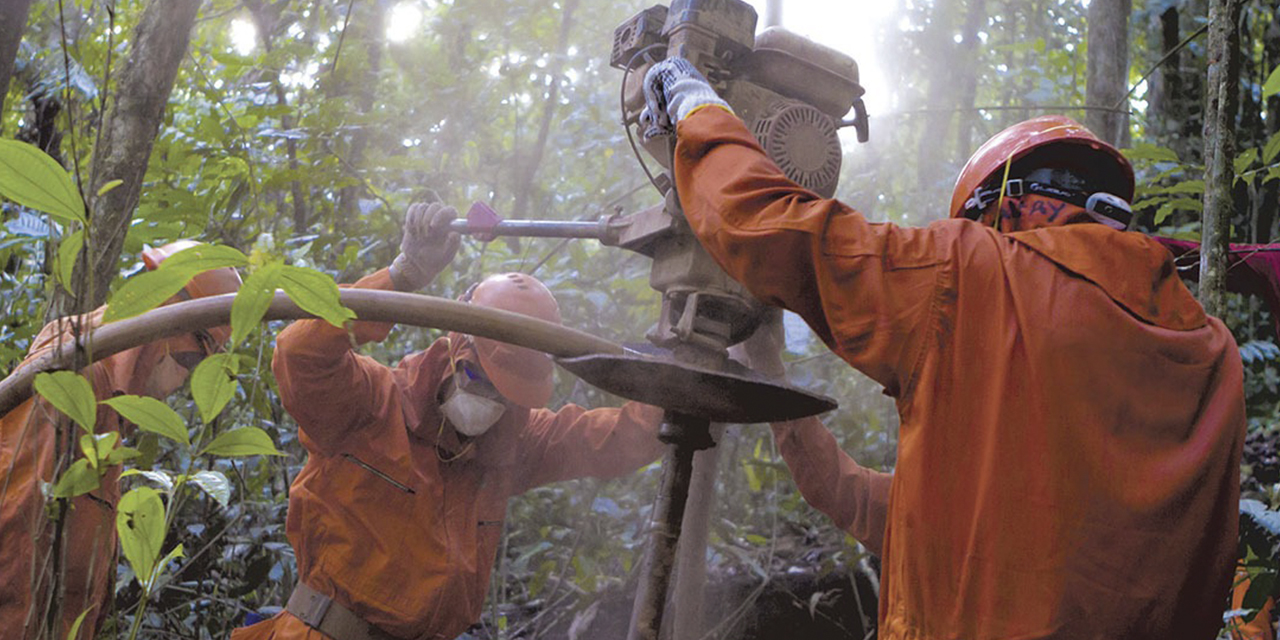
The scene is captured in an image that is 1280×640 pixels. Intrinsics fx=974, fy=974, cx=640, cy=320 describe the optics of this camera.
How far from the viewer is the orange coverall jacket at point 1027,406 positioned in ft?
5.93

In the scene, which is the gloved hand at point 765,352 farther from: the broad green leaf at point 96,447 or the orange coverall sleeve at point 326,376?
the broad green leaf at point 96,447

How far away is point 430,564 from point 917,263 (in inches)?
86.9

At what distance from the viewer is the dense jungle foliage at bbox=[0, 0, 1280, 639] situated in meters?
4.25

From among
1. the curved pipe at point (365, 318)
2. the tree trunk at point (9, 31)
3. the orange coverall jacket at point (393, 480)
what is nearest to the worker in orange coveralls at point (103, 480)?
the orange coverall jacket at point (393, 480)

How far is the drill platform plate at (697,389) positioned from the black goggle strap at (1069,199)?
601mm

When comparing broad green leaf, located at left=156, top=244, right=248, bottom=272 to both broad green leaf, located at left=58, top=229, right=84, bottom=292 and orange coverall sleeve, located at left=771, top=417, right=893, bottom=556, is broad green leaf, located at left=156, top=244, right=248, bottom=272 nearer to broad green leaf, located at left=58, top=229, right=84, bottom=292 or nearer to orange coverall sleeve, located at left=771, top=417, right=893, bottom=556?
broad green leaf, located at left=58, top=229, right=84, bottom=292

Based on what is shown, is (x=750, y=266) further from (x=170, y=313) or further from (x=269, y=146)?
(x=269, y=146)

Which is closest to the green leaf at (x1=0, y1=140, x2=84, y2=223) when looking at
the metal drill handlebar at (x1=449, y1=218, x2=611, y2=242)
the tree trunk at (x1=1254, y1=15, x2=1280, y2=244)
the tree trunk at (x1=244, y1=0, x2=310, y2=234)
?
the metal drill handlebar at (x1=449, y1=218, x2=611, y2=242)

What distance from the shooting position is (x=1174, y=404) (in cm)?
190

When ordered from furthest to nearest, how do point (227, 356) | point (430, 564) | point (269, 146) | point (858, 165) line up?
point (858, 165)
point (269, 146)
point (430, 564)
point (227, 356)

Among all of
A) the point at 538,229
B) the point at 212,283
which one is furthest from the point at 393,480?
the point at 538,229

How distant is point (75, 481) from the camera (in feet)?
4.59

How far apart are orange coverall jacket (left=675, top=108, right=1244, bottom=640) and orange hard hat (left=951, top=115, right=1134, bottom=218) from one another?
29 cm

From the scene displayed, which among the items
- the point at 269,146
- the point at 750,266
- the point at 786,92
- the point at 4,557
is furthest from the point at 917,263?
the point at 269,146
